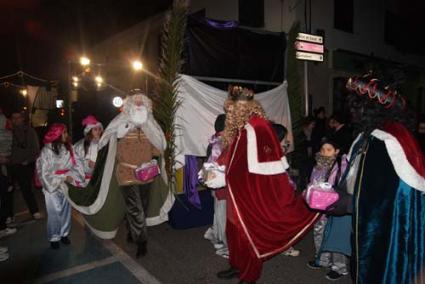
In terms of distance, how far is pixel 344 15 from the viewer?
45.6 ft

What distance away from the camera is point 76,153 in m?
5.44

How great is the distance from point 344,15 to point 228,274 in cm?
1297

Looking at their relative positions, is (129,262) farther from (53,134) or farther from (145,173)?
(53,134)

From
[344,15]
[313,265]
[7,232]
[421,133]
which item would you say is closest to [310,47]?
[344,15]

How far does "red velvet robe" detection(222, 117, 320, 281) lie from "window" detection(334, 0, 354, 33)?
38.3 feet

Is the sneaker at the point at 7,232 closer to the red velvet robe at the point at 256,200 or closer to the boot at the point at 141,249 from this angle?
the boot at the point at 141,249

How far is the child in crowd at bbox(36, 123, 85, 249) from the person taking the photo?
485 cm

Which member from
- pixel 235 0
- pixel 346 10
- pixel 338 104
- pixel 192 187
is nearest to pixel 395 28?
pixel 346 10

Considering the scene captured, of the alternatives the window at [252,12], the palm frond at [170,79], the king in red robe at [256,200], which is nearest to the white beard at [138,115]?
the palm frond at [170,79]

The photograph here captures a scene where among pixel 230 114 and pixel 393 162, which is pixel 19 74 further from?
pixel 393 162

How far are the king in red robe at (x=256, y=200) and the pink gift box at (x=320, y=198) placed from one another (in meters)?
0.87

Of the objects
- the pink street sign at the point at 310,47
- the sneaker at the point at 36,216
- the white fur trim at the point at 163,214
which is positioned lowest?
the sneaker at the point at 36,216

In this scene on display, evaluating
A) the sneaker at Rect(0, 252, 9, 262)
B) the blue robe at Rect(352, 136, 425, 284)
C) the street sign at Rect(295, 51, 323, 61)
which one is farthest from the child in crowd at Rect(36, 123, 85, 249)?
the street sign at Rect(295, 51, 323, 61)

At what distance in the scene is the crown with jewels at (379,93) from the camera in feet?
8.84
